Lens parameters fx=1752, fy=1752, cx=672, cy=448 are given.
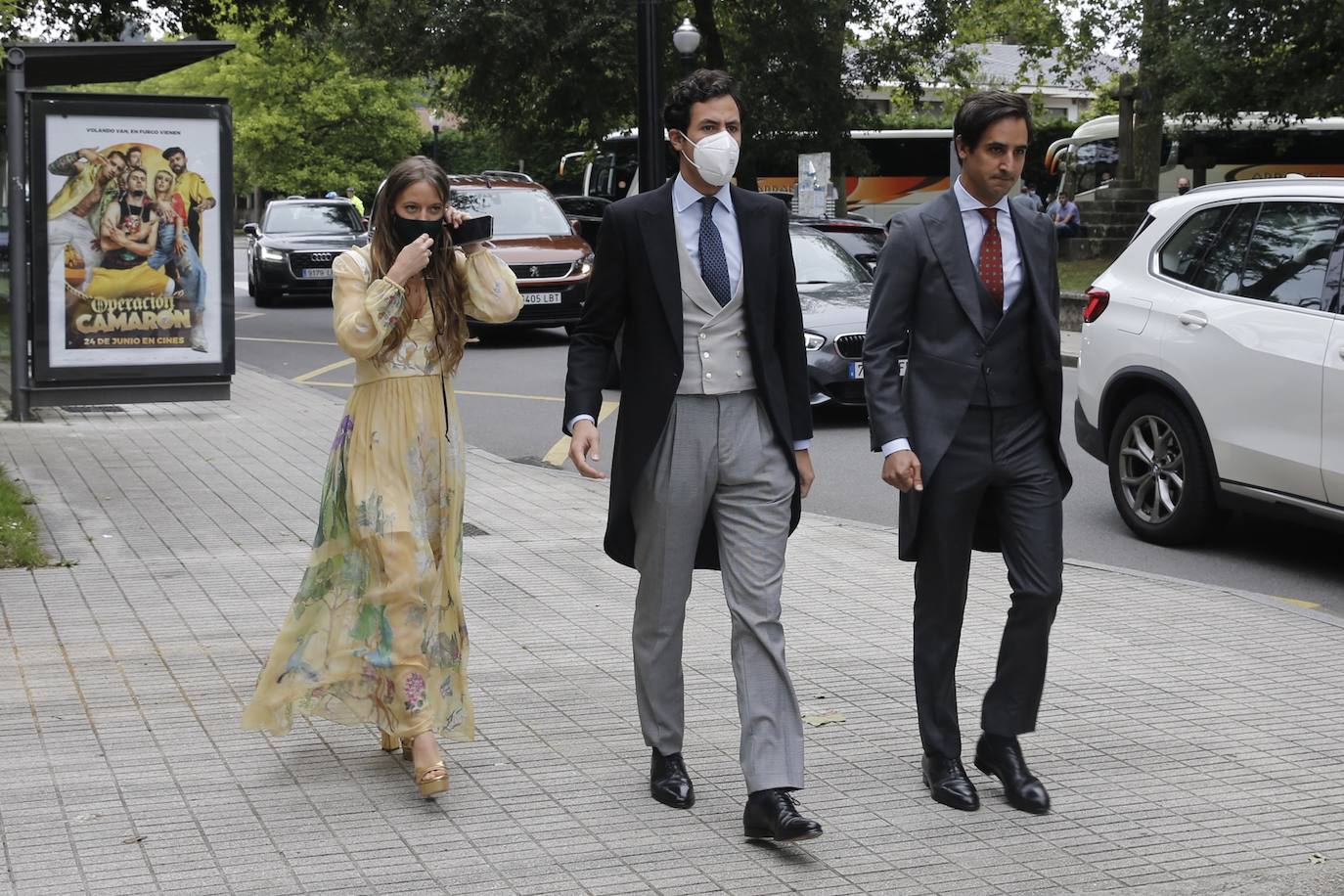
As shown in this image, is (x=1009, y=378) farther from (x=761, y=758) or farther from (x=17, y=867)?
(x=17, y=867)

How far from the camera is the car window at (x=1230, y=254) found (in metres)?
8.30

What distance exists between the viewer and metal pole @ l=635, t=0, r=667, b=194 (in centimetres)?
1236

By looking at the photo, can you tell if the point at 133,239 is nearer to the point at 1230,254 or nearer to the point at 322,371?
the point at 322,371

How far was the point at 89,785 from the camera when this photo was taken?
4.78 metres

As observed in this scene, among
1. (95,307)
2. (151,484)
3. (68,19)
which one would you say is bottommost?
(151,484)

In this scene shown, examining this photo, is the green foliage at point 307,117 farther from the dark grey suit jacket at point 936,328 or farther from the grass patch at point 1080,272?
the dark grey suit jacket at point 936,328

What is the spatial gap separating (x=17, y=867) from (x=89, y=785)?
63 centimetres

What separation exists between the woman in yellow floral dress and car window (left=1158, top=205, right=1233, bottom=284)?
4.78 meters

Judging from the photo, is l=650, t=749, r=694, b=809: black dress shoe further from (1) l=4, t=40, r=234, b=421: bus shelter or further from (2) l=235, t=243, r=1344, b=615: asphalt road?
(1) l=4, t=40, r=234, b=421: bus shelter

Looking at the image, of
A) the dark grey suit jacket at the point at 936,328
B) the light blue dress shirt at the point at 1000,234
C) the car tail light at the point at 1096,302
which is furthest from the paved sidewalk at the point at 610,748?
the car tail light at the point at 1096,302

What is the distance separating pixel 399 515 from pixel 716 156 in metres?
1.30

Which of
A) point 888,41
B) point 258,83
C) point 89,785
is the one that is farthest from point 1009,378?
point 258,83

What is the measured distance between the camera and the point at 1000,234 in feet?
15.4

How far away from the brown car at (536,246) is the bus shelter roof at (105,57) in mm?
6668
